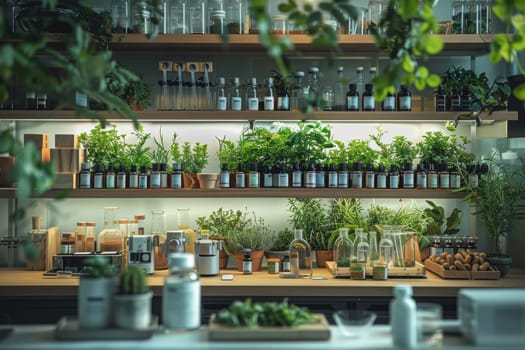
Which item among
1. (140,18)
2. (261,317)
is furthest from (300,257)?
(261,317)

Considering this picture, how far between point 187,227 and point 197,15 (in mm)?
1343

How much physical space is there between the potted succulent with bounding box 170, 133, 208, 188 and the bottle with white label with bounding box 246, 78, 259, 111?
15.0 inches

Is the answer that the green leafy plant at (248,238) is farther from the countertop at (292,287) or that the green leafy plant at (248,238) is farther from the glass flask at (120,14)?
the glass flask at (120,14)

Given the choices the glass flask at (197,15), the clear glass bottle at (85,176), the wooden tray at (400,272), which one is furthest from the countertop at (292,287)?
the glass flask at (197,15)

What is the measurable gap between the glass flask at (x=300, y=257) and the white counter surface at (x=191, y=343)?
1728mm

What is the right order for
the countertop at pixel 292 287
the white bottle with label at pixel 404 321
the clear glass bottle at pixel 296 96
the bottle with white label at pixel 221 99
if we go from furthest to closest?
the clear glass bottle at pixel 296 96
the bottle with white label at pixel 221 99
the countertop at pixel 292 287
the white bottle with label at pixel 404 321

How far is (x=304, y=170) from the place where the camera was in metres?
4.07

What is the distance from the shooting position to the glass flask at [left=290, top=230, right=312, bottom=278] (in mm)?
3881

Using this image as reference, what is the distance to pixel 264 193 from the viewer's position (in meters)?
4.03

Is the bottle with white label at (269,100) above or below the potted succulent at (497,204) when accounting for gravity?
above

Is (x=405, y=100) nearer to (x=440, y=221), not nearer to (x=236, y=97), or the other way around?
(x=440, y=221)

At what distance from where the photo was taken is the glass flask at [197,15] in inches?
163

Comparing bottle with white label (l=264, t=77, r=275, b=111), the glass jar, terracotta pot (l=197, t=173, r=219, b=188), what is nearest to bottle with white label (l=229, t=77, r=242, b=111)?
bottle with white label (l=264, t=77, r=275, b=111)

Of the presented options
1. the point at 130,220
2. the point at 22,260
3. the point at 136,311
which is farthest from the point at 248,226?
the point at 136,311
